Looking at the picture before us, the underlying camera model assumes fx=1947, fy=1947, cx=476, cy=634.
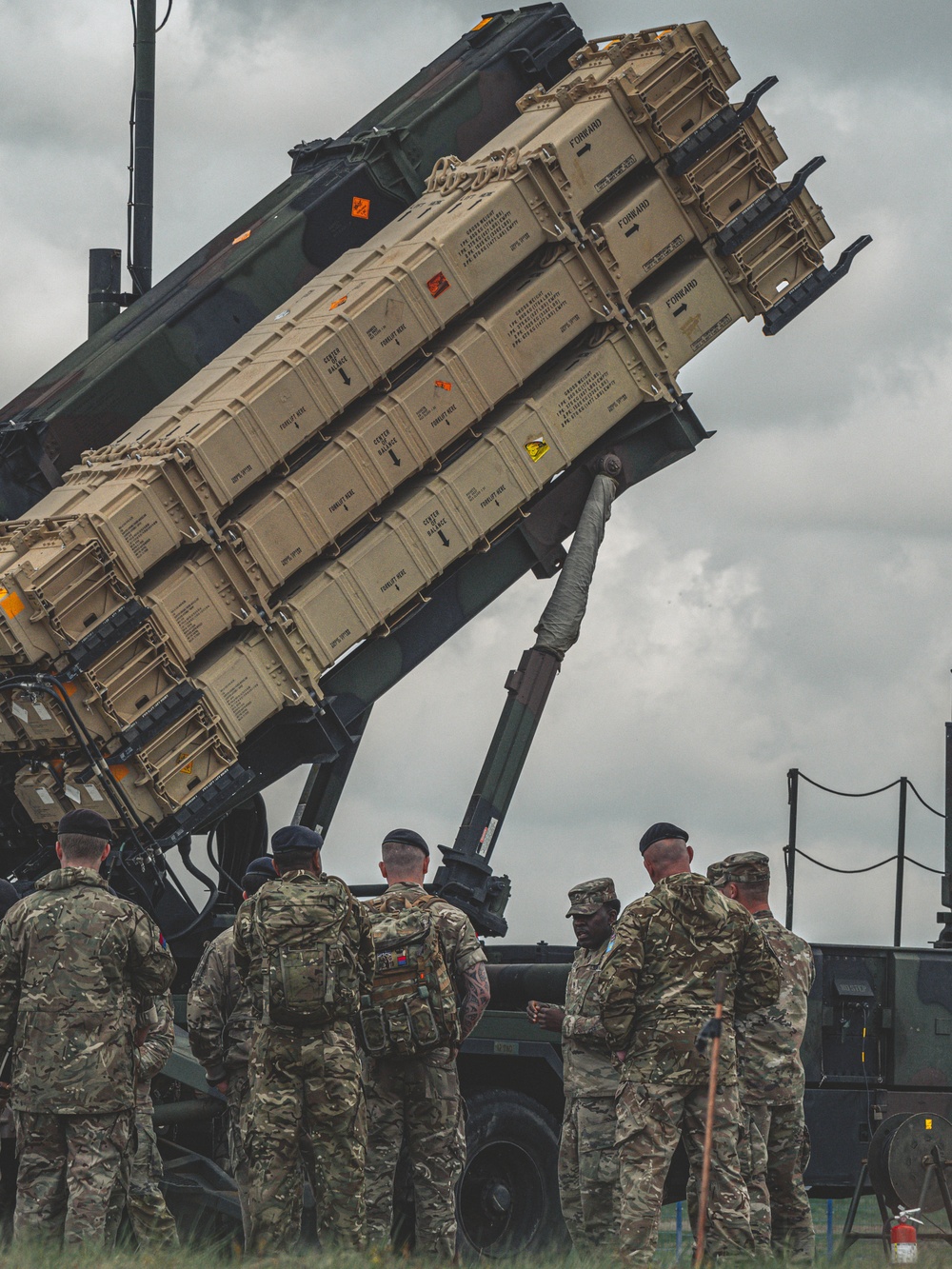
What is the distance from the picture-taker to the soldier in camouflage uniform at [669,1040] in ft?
21.5

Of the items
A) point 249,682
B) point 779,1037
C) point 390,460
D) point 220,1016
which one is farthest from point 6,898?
point 390,460

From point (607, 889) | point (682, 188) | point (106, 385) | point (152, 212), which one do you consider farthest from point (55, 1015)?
point (152, 212)

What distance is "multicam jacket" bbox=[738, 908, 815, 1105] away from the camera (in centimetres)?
752

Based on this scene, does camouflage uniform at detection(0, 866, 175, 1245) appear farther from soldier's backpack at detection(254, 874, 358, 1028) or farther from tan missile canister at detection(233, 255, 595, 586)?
tan missile canister at detection(233, 255, 595, 586)

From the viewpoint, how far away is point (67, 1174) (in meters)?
6.32

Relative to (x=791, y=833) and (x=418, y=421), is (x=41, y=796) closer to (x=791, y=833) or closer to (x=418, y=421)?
(x=418, y=421)

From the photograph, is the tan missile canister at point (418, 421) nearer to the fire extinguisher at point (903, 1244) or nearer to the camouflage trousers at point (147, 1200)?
the camouflage trousers at point (147, 1200)

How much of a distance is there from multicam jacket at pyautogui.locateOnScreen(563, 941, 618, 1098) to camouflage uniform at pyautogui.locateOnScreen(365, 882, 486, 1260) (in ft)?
1.92

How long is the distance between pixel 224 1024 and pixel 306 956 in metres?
1.07

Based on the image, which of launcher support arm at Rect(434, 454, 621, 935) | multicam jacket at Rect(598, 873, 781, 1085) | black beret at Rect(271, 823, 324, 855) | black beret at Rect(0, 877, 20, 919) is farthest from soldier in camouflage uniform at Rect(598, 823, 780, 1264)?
launcher support arm at Rect(434, 454, 621, 935)

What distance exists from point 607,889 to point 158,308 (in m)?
4.51

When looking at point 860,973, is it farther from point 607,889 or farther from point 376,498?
point 376,498

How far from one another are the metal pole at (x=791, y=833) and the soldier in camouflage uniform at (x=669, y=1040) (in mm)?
4116

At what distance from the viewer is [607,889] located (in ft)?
25.0
